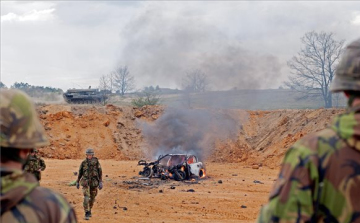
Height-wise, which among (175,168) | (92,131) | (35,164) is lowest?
(175,168)

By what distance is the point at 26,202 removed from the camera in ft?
8.50

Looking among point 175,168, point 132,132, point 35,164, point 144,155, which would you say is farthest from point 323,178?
point 132,132

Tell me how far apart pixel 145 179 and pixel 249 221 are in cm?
972

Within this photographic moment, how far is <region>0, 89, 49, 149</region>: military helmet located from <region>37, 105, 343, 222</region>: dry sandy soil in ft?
41.4

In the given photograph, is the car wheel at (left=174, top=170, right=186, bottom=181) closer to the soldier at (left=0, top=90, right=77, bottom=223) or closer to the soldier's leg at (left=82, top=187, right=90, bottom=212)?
the soldier's leg at (left=82, top=187, right=90, bottom=212)

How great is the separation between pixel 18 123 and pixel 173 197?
1721 centimetres

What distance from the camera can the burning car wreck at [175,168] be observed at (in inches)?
961

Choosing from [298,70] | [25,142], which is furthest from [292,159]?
[298,70]

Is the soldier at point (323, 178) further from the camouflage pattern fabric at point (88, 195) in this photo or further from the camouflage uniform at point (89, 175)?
the camouflage pattern fabric at point (88, 195)

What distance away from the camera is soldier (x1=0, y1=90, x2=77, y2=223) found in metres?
2.54

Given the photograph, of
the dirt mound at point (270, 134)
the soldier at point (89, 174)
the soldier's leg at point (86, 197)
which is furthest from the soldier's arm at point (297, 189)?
the dirt mound at point (270, 134)

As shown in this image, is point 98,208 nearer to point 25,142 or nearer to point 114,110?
point 25,142

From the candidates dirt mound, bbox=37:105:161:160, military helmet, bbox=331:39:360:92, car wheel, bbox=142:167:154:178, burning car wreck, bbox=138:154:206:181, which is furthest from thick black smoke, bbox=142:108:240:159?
military helmet, bbox=331:39:360:92

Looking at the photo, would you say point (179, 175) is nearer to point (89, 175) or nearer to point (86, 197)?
point (86, 197)
